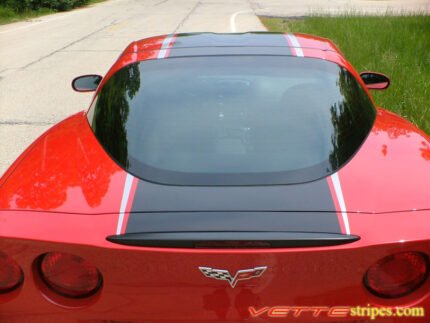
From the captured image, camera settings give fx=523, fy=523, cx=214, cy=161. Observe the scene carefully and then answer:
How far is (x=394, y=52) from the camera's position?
9117 mm

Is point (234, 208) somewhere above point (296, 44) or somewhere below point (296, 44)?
below

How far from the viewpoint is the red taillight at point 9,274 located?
168cm

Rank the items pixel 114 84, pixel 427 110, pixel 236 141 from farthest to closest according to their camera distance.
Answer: pixel 427 110 → pixel 114 84 → pixel 236 141

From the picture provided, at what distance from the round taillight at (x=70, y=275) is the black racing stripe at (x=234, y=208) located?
0.64 feet

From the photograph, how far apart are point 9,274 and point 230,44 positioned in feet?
5.68

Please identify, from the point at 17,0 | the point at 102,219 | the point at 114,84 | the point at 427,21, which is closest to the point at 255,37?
the point at 114,84

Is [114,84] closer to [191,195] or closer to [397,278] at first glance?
[191,195]

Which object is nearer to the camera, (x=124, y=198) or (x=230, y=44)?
(x=124, y=198)

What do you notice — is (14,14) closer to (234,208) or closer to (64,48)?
(64,48)

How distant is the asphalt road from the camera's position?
22.4ft

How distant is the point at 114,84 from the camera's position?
8.65 ft

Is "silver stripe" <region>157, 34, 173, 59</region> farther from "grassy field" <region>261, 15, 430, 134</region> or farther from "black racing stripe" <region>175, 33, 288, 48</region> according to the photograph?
"grassy field" <region>261, 15, 430, 134</region>

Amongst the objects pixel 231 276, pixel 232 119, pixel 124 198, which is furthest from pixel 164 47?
pixel 231 276

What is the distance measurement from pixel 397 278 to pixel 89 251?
946mm
